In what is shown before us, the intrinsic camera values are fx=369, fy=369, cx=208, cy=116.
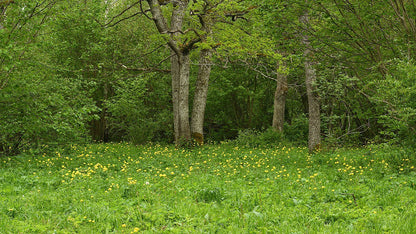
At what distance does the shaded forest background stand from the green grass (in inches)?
84.6

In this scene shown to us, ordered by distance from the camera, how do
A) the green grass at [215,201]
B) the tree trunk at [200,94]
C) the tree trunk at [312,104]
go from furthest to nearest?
1. the tree trunk at [200,94]
2. the tree trunk at [312,104]
3. the green grass at [215,201]

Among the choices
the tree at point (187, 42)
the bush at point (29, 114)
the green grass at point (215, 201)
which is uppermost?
the tree at point (187, 42)

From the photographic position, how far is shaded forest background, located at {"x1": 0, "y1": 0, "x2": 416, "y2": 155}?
9664 mm

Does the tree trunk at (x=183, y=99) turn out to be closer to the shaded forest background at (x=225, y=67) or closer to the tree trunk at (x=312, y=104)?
the shaded forest background at (x=225, y=67)

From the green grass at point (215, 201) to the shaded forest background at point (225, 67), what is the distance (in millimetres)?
2149

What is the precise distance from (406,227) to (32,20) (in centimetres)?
1053

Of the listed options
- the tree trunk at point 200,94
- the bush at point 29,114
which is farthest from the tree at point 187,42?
the bush at point 29,114

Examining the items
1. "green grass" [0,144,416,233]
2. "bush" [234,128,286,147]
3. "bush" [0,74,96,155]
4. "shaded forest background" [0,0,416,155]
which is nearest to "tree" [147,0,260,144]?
"shaded forest background" [0,0,416,155]

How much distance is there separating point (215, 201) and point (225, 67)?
8365 millimetres

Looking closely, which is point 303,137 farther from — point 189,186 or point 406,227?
point 406,227

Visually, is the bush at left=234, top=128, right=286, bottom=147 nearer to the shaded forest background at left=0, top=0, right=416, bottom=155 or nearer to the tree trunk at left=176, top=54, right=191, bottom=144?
the shaded forest background at left=0, top=0, right=416, bottom=155

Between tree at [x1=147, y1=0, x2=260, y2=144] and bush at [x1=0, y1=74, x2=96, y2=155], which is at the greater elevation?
tree at [x1=147, y1=0, x2=260, y2=144]

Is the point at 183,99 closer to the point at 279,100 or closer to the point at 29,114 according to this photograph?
the point at 279,100

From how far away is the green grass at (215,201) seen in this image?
4.93 meters
